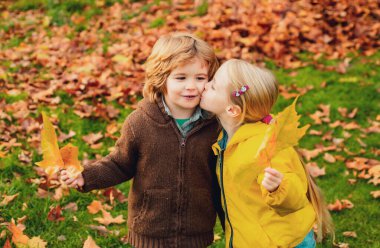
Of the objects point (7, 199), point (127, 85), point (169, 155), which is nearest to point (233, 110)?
point (169, 155)

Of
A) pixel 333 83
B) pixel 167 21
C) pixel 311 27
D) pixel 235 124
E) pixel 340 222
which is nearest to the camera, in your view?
pixel 235 124

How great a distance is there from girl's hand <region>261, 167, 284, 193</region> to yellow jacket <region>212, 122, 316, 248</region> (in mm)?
159

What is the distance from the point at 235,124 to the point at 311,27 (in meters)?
4.84

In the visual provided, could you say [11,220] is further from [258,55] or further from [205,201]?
[258,55]

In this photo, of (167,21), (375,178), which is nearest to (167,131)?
(375,178)

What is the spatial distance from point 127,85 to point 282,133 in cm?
404

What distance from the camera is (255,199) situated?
2430 millimetres

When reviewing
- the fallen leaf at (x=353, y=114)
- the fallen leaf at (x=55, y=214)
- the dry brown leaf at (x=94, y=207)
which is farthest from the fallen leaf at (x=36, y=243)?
the fallen leaf at (x=353, y=114)

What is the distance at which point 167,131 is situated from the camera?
2.54m

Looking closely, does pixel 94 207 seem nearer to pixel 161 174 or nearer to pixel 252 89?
pixel 161 174

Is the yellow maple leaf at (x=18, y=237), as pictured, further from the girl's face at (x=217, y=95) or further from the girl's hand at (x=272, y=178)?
the girl's hand at (x=272, y=178)

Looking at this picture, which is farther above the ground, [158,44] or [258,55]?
[158,44]

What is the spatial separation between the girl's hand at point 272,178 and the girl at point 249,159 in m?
0.20

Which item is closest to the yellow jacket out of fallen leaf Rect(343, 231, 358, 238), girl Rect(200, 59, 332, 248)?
girl Rect(200, 59, 332, 248)
